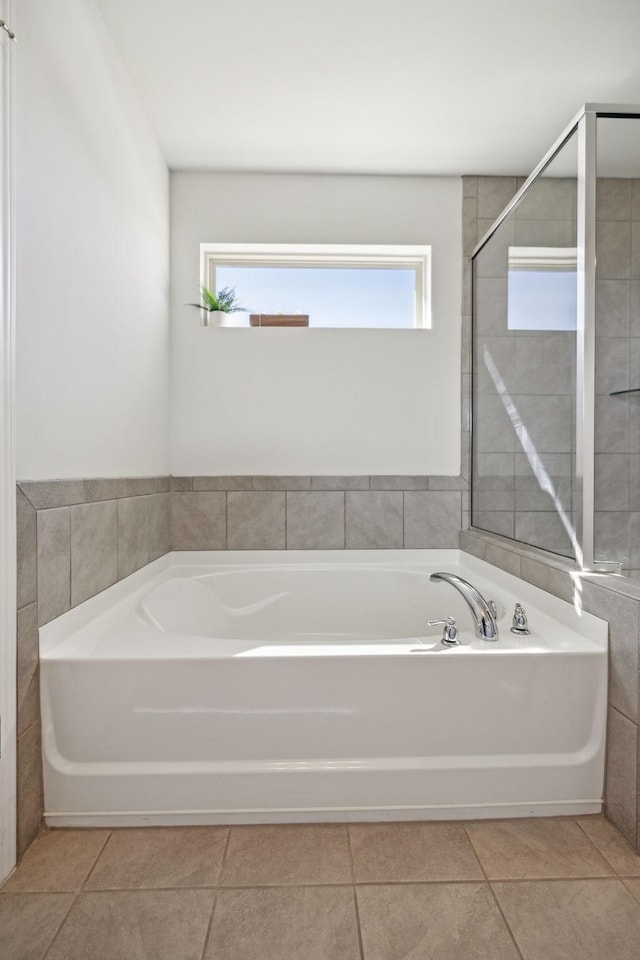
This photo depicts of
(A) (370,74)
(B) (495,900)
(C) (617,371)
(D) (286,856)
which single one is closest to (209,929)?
→ (D) (286,856)

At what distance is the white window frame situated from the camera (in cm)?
301

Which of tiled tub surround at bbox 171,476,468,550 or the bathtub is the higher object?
tiled tub surround at bbox 171,476,468,550

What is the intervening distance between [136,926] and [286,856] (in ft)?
1.18

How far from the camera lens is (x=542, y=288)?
7.00 ft

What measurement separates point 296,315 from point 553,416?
4.77ft

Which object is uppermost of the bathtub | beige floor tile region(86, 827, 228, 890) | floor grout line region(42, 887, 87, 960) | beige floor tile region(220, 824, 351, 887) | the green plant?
the green plant

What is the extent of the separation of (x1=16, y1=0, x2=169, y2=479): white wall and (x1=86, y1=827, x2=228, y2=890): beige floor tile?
3.07 ft

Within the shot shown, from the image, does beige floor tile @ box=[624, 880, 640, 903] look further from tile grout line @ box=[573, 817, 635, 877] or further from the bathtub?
the bathtub

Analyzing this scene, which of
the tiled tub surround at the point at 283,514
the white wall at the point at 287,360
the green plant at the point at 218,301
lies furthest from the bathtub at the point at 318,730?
the green plant at the point at 218,301

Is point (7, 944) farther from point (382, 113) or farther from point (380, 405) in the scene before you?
point (382, 113)

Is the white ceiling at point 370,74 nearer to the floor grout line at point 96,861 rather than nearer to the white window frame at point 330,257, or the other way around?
the white window frame at point 330,257

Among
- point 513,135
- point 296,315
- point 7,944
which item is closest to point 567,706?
point 7,944

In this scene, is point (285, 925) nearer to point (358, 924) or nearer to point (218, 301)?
point (358, 924)

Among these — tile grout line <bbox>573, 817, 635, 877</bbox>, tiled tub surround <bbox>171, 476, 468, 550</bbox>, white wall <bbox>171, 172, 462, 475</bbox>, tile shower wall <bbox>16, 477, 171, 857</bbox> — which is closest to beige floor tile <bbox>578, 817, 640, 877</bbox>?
tile grout line <bbox>573, 817, 635, 877</bbox>
